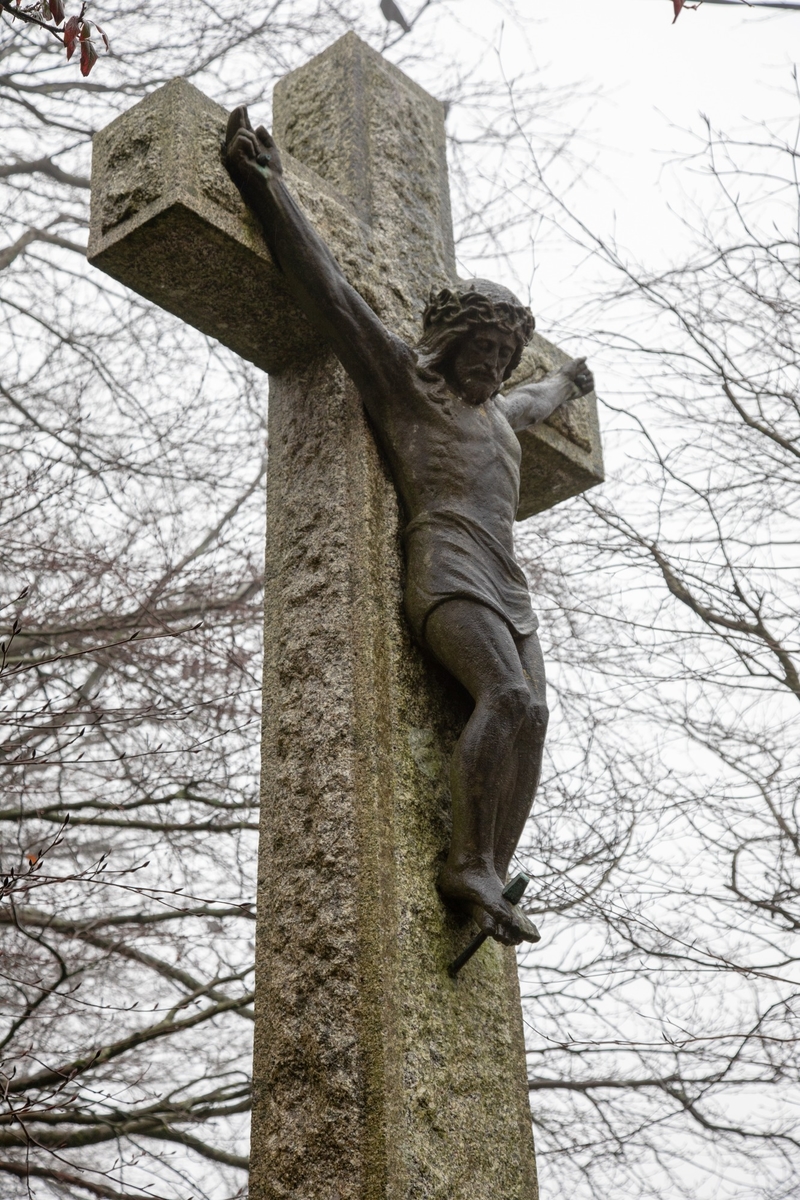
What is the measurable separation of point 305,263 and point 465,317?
449 mm

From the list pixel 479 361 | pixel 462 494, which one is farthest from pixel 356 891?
pixel 479 361

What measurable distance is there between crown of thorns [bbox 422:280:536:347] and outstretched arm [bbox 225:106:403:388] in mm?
159

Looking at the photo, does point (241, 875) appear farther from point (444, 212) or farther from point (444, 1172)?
point (444, 1172)

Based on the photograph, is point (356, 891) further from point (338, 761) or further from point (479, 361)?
point (479, 361)

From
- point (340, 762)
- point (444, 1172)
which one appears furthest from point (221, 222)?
point (444, 1172)

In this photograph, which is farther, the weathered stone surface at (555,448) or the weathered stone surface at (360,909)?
the weathered stone surface at (555,448)

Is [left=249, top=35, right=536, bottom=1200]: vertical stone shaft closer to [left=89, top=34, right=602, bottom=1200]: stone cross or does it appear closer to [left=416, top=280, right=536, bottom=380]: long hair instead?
[left=89, top=34, right=602, bottom=1200]: stone cross

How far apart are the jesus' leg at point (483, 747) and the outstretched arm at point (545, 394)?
35.1 inches

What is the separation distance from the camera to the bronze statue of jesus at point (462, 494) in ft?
9.38

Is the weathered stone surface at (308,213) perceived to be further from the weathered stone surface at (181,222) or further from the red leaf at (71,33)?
the red leaf at (71,33)

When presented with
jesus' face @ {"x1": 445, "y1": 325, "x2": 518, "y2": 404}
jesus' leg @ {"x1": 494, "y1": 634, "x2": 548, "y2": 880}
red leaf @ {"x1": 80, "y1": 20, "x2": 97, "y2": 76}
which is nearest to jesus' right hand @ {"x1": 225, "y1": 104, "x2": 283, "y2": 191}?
red leaf @ {"x1": 80, "y1": 20, "x2": 97, "y2": 76}

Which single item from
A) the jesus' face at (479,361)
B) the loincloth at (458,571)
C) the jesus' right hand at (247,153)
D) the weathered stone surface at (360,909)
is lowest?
the weathered stone surface at (360,909)

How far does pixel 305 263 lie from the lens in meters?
3.15

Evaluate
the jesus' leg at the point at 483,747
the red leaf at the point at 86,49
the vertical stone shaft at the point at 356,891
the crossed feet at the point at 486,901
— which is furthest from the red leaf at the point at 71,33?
the crossed feet at the point at 486,901
